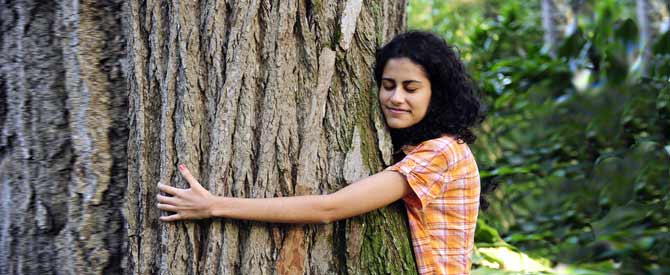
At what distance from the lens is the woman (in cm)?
205

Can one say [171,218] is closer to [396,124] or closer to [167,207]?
[167,207]

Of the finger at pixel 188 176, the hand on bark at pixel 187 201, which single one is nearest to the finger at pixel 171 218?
the hand on bark at pixel 187 201

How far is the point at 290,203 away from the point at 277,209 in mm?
48

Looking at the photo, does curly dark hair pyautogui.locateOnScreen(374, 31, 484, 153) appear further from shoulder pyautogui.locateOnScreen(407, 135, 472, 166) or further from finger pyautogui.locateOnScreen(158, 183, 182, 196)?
finger pyautogui.locateOnScreen(158, 183, 182, 196)

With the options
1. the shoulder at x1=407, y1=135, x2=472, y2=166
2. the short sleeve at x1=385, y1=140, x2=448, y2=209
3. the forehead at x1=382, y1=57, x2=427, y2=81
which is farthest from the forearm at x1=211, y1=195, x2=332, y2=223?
the forehead at x1=382, y1=57, x2=427, y2=81

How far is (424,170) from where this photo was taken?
2.24 meters

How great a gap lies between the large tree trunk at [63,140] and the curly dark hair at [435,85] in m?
1.03

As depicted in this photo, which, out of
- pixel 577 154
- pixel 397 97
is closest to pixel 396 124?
pixel 397 97

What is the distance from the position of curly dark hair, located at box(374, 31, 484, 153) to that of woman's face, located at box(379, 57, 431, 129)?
0.09 ft

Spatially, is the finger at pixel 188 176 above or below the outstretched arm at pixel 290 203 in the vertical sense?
above

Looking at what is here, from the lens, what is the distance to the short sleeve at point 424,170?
221cm

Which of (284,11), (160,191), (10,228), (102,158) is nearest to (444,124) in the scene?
(284,11)

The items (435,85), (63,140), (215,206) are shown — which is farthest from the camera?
(435,85)

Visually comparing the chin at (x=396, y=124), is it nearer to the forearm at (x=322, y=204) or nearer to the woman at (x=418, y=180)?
the woman at (x=418, y=180)
